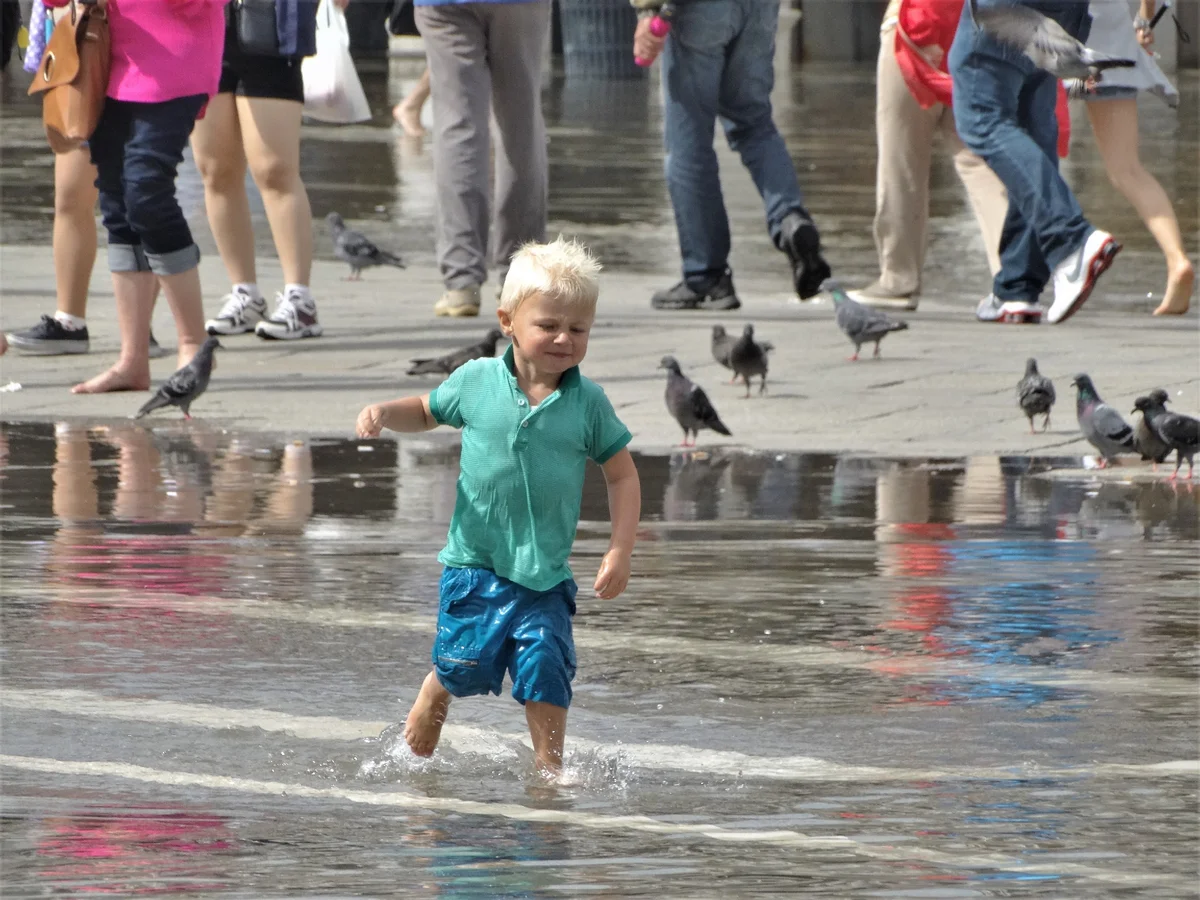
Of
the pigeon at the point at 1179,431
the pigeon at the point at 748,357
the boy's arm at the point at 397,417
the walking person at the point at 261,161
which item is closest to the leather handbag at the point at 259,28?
the walking person at the point at 261,161

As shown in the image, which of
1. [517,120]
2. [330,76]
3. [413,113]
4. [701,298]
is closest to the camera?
[517,120]

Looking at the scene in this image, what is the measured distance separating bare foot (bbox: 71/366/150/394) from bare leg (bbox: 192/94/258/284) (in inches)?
53.2

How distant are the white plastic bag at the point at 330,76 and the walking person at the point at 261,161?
75 cm

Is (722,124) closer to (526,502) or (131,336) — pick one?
(131,336)

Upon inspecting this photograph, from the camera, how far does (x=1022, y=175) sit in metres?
9.91

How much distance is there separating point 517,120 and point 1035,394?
3604 mm

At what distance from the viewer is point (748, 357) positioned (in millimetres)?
9305

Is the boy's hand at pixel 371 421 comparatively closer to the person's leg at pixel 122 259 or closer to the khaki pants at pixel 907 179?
the person's leg at pixel 122 259

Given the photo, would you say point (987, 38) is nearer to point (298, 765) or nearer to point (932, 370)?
point (932, 370)

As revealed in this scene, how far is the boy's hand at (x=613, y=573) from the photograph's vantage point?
4.50m

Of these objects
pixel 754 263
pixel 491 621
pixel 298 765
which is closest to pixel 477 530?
pixel 491 621

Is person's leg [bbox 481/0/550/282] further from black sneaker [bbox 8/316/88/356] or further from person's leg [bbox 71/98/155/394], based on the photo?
person's leg [bbox 71/98/155/394]

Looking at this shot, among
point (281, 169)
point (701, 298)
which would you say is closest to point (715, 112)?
point (701, 298)

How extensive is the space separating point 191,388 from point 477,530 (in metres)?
4.46
